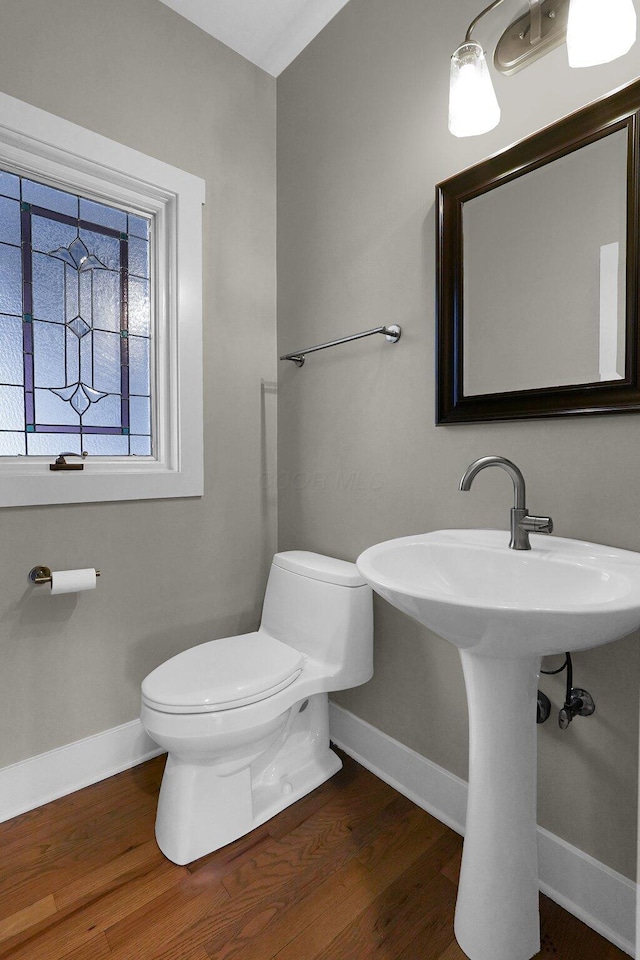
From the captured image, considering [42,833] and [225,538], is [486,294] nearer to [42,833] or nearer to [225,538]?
[225,538]

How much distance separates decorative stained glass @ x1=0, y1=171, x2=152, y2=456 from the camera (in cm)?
150

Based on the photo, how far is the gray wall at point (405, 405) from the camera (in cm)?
110

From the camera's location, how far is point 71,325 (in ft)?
5.24

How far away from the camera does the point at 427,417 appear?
1.45 m

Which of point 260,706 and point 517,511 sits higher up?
point 517,511

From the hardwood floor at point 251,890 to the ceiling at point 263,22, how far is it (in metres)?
2.57

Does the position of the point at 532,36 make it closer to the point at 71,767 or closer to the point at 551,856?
the point at 551,856

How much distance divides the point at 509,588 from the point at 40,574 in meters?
1.28

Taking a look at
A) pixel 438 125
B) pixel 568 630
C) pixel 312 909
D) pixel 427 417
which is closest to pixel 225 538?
pixel 427 417

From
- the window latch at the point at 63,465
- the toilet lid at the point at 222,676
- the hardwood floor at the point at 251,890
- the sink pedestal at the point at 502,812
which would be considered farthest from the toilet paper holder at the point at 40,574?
the sink pedestal at the point at 502,812

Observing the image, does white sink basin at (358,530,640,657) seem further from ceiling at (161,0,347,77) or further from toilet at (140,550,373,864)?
ceiling at (161,0,347,77)

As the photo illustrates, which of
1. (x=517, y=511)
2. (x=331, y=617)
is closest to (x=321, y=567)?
(x=331, y=617)

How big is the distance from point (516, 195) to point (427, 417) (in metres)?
0.58

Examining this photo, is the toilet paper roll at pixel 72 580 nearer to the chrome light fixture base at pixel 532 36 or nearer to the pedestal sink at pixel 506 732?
the pedestal sink at pixel 506 732
